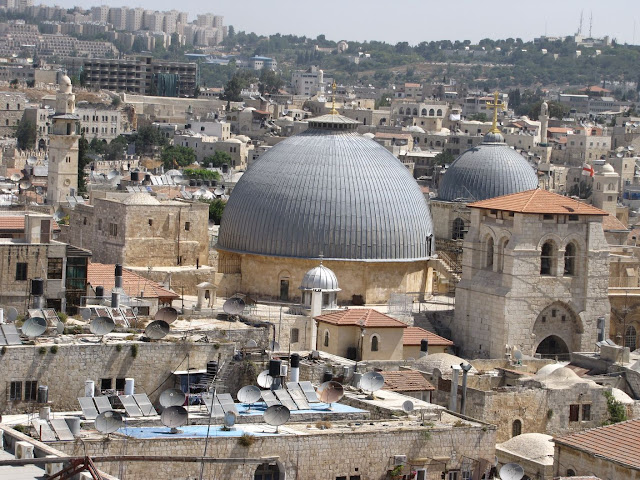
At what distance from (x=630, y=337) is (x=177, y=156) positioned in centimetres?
8072

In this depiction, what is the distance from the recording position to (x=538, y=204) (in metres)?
52.8

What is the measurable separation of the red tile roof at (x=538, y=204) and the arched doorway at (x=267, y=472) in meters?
23.7

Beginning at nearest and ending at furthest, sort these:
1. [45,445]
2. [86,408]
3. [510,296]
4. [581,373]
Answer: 1. [45,445]
2. [86,408]
3. [581,373]
4. [510,296]

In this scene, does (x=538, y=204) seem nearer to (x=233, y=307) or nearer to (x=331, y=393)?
(x=233, y=307)

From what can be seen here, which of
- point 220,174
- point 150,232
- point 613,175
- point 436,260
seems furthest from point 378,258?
point 220,174

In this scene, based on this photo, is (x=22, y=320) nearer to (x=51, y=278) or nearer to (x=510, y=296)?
(x=51, y=278)

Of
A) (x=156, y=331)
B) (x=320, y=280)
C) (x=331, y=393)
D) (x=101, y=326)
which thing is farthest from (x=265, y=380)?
(x=320, y=280)

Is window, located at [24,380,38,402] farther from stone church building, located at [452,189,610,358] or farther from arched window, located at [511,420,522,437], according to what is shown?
stone church building, located at [452,189,610,358]

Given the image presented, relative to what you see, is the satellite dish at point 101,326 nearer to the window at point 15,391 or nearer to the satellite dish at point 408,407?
the window at point 15,391

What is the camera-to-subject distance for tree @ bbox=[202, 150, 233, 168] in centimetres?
13338

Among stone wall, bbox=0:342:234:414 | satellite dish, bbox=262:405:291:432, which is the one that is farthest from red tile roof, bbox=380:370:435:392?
satellite dish, bbox=262:405:291:432

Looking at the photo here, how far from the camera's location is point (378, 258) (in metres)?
56.0

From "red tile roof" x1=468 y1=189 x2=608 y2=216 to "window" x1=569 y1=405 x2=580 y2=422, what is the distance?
9991 mm

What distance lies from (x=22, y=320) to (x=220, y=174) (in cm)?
7285
